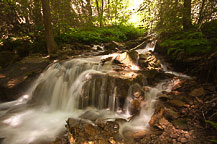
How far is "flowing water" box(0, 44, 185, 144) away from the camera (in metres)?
3.38

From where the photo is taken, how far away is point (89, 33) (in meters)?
11.0

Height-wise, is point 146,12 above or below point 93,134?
above

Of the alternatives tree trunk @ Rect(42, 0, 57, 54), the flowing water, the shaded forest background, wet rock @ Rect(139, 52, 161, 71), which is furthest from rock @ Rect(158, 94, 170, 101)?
tree trunk @ Rect(42, 0, 57, 54)

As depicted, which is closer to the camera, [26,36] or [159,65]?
[159,65]

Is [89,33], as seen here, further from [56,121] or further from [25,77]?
[56,121]

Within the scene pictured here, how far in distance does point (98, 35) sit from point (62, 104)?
858 cm

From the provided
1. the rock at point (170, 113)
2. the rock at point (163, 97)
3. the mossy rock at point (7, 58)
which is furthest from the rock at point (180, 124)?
the mossy rock at point (7, 58)

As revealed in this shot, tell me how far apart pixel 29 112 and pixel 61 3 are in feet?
22.8

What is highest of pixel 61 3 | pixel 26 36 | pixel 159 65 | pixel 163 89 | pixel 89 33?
pixel 61 3

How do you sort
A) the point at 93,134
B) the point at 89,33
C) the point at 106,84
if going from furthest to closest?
1. the point at 89,33
2. the point at 106,84
3. the point at 93,134

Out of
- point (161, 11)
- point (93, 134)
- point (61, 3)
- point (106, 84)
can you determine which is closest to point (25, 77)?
point (106, 84)

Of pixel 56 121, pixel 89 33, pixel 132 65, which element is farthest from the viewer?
pixel 89 33

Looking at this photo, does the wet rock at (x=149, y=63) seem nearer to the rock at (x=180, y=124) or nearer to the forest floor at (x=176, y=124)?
the forest floor at (x=176, y=124)

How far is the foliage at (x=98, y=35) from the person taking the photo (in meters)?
9.61
